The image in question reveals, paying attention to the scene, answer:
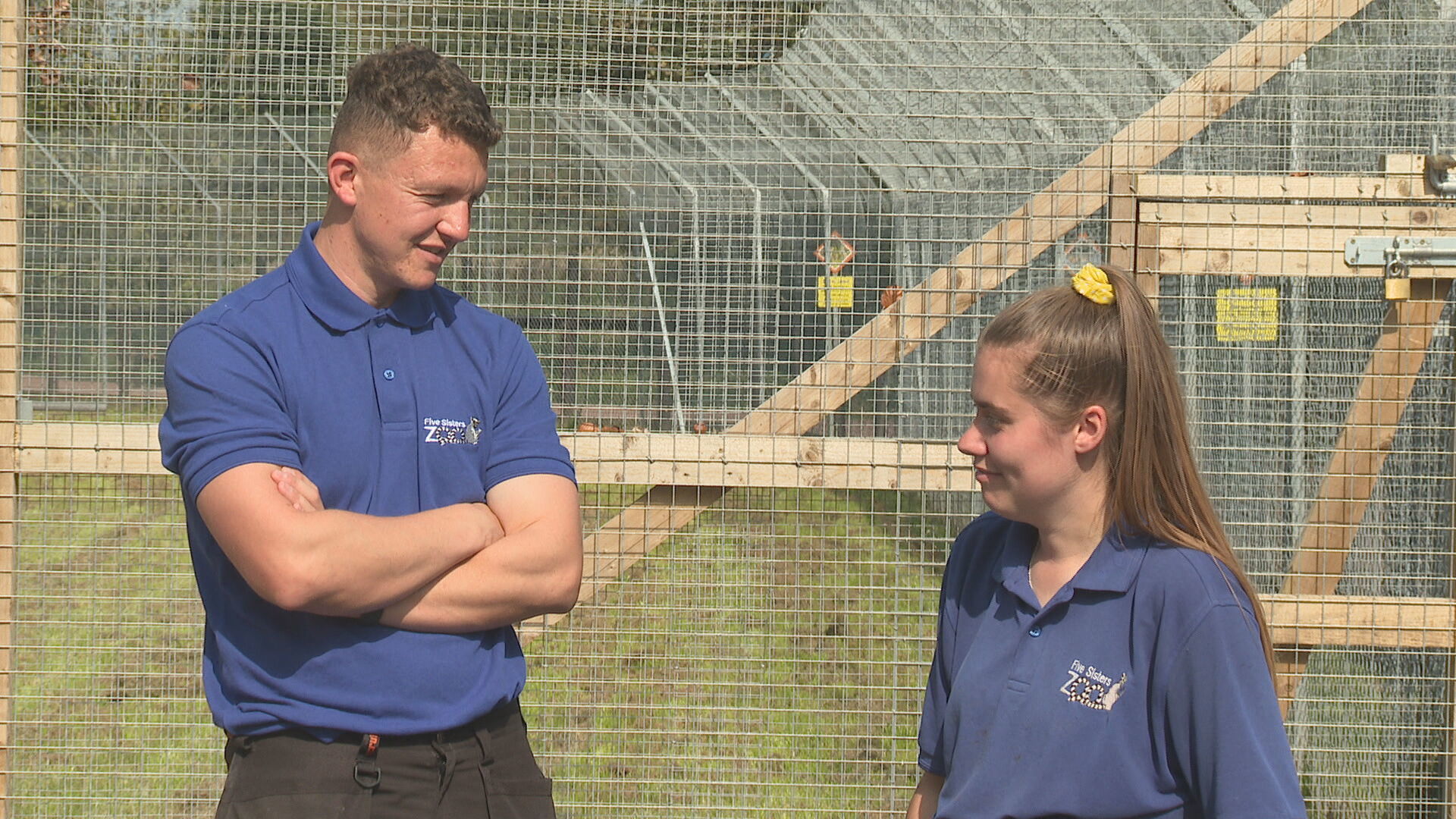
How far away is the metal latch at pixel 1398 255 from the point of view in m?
4.07

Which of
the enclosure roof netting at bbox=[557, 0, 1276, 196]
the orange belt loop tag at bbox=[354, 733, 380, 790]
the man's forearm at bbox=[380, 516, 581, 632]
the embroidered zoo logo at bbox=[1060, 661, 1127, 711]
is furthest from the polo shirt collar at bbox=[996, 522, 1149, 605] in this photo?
the enclosure roof netting at bbox=[557, 0, 1276, 196]

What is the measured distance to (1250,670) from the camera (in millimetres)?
1752

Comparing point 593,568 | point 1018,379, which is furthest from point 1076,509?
point 593,568

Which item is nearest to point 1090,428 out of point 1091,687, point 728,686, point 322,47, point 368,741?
point 1091,687

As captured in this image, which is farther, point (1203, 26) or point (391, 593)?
point (1203, 26)

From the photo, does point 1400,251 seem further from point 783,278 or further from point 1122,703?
point 1122,703

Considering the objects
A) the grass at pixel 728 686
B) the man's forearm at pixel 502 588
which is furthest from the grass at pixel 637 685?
the man's forearm at pixel 502 588

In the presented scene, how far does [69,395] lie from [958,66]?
3.40 metres

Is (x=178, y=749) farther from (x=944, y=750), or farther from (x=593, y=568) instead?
(x=944, y=750)

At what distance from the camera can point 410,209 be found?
2.19m

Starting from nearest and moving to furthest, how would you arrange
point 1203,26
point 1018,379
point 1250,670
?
point 1250,670 → point 1018,379 → point 1203,26

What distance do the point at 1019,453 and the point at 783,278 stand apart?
8.50 ft

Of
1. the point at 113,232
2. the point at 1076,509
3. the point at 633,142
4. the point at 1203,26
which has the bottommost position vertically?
the point at 1076,509

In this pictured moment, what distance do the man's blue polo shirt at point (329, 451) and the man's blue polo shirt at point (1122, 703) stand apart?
2.85 ft
